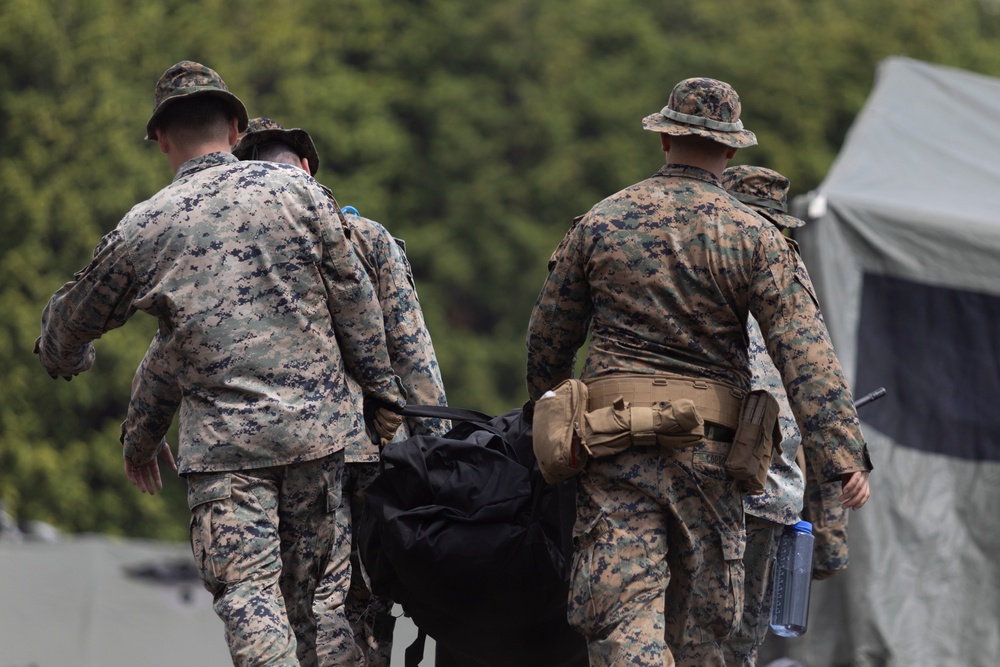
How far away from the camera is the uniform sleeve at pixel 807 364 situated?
5129mm

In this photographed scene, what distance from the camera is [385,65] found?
1183 inches

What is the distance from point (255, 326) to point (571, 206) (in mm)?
24184

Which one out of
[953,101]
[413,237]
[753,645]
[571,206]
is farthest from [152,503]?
[753,645]

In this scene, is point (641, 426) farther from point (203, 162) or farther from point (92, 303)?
point (92, 303)

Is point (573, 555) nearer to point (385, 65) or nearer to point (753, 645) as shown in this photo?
point (753, 645)

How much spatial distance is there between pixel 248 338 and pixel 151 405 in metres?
0.55

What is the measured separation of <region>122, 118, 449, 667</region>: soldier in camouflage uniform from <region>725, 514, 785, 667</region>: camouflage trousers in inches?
48.9

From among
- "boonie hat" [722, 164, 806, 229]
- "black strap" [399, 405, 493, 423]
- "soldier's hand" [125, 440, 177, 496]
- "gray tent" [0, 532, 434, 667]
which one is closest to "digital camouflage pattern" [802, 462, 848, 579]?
"boonie hat" [722, 164, 806, 229]

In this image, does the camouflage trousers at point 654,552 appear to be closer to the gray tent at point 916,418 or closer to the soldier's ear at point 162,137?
the soldier's ear at point 162,137

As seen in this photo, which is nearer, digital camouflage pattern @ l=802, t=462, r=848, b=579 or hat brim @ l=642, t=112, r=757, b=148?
hat brim @ l=642, t=112, r=757, b=148

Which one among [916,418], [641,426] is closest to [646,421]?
[641,426]

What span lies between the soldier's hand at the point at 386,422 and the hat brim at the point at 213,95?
3.59ft

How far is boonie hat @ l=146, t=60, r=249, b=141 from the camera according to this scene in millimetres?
5633

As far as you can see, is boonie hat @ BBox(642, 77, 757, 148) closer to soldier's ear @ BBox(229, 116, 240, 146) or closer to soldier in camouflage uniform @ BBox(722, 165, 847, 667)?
soldier in camouflage uniform @ BBox(722, 165, 847, 667)
